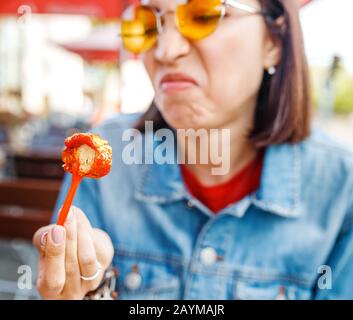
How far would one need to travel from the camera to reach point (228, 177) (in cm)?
72

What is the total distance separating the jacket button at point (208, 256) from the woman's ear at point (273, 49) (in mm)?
256

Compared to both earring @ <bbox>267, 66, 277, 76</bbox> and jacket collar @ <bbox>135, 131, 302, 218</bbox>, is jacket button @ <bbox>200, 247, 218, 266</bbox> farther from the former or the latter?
earring @ <bbox>267, 66, 277, 76</bbox>

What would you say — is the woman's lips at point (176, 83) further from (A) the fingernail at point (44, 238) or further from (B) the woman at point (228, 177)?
(A) the fingernail at point (44, 238)

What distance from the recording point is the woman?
0.60m

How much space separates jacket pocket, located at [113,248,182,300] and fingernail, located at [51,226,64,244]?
8.8 inches

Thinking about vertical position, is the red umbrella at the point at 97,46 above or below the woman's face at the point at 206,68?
above

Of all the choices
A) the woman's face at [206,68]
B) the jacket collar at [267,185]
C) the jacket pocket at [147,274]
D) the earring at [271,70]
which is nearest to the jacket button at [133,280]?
the jacket pocket at [147,274]

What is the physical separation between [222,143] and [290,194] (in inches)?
5.1

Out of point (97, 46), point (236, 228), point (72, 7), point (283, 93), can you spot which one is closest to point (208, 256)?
point (236, 228)

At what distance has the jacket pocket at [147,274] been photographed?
2.26 feet

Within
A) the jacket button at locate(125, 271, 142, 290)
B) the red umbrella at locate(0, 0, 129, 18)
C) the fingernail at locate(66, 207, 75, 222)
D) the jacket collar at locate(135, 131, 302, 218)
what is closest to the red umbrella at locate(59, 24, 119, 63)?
the red umbrella at locate(0, 0, 129, 18)

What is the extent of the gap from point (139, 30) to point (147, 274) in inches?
12.9

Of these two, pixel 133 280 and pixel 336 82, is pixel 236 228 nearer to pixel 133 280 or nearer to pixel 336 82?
pixel 133 280

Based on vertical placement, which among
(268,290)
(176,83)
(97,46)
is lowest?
(268,290)
